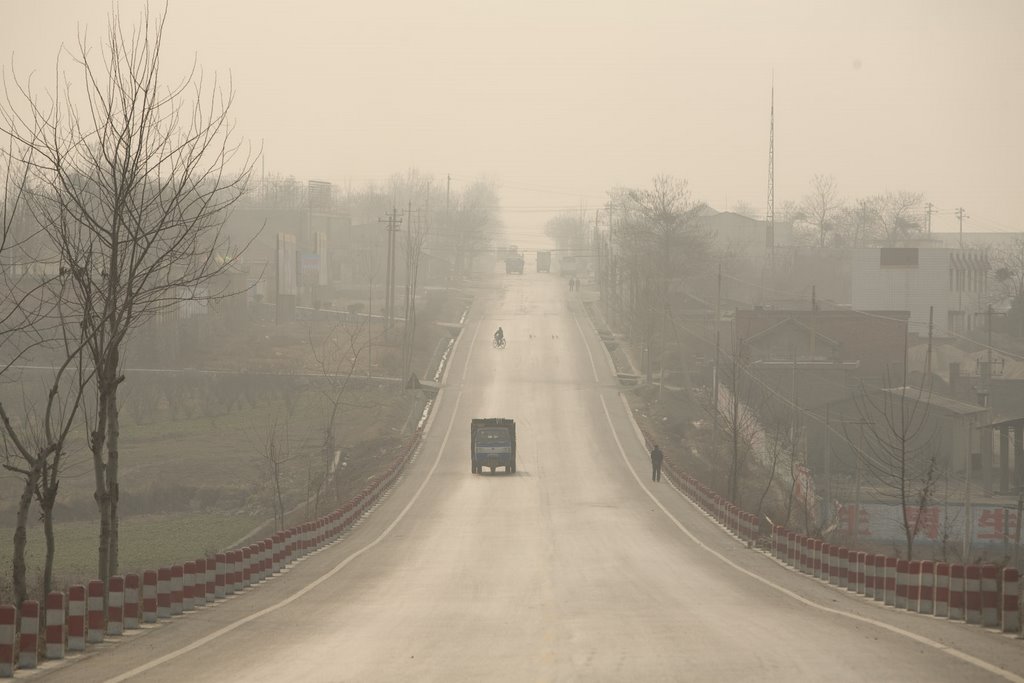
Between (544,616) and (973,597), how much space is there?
5941 millimetres

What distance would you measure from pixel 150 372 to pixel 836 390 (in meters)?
46.1

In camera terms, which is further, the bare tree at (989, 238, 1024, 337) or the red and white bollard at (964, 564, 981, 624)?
the bare tree at (989, 238, 1024, 337)

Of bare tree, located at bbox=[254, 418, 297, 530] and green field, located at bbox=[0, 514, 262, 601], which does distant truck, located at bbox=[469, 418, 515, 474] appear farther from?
green field, located at bbox=[0, 514, 262, 601]

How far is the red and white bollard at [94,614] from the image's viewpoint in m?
17.0

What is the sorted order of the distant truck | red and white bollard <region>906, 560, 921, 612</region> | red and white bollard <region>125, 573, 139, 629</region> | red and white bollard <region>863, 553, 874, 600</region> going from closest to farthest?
red and white bollard <region>125, 573, 139, 629</region>
red and white bollard <region>906, 560, 921, 612</region>
red and white bollard <region>863, 553, 874, 600</region>
the distant truck

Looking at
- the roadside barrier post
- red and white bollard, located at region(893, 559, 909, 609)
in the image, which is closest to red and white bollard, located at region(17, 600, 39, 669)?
the roadside barrier post

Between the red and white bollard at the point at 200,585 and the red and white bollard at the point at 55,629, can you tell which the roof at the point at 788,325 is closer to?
the red and white bollard at the point at 200,585

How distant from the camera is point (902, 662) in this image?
14.3 m

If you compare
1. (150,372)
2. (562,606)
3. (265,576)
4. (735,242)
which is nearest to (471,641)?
(562,606)

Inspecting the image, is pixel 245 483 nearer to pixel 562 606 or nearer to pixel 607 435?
pixel 607 435

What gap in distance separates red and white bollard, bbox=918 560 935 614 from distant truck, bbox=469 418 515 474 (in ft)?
136

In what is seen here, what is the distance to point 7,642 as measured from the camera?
14.2 m

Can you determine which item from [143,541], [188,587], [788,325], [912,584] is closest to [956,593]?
[912,584]

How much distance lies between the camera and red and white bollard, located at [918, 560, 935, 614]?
20.5m
